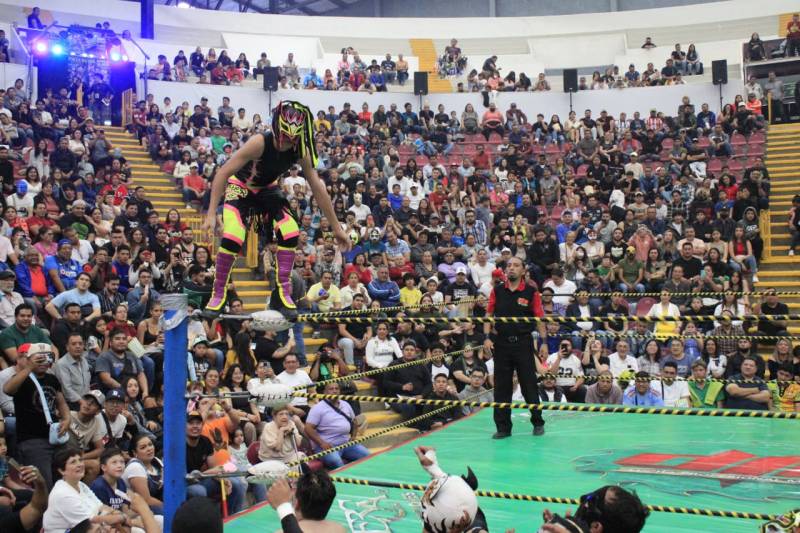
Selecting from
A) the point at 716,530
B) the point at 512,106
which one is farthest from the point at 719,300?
the point at 512,106

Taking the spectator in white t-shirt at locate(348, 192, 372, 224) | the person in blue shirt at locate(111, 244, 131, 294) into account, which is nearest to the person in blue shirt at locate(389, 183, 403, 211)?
the spectator in white t-shirt at locate(348, 192, 372, 224)

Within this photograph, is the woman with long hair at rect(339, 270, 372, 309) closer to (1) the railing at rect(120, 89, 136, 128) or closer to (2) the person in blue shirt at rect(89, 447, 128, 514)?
(2) the person in blue shirt at rect(89, 447, 128, 514)

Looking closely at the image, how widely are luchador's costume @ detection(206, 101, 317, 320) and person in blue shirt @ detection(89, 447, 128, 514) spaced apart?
1.46 m

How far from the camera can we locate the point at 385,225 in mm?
13391

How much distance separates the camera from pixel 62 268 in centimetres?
910

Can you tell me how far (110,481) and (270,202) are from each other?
209cm

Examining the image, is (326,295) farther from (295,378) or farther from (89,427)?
(89,427)

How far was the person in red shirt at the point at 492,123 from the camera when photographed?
19.5 metres

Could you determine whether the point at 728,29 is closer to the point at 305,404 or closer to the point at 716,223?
the point at 716,223

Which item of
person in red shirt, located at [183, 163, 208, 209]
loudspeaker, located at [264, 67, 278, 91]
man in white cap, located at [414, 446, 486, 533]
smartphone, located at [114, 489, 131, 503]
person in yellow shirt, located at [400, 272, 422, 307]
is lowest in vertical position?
smartphone, located at [114, 489, 131, 503]

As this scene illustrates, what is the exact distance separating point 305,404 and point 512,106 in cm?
1378

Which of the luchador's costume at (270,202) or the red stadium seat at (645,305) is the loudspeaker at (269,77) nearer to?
the red stadium seat at (645,305)

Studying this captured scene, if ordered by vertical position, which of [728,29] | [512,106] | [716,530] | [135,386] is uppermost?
[728,29]

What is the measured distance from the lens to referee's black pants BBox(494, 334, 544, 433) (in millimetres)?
6930
